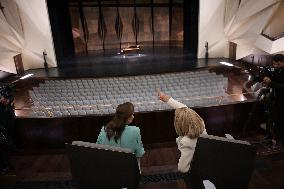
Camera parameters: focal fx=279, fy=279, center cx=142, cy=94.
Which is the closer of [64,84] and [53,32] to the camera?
[64,84]

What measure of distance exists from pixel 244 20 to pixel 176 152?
7943 millimetres

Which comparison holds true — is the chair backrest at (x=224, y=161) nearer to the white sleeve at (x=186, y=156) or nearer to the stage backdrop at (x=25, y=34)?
the white sleeve at (x=186, y=156)

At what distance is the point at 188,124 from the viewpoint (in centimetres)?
210

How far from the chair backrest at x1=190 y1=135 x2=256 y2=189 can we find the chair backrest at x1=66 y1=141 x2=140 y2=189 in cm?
47

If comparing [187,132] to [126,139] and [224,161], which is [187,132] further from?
[126,139]

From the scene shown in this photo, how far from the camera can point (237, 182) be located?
1.96 meters

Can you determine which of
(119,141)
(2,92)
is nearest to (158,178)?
(119,141)

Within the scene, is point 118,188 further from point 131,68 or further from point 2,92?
point 131,68

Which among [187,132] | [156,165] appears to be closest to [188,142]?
[187,132]

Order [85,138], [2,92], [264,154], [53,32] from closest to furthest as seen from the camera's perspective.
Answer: [264,154] → [2,92] → [85,138] → [53,32]

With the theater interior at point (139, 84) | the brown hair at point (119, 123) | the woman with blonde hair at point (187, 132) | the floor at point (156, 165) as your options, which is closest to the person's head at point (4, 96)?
the theater interior at point (139, 84)

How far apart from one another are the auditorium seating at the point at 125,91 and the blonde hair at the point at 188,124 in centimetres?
371

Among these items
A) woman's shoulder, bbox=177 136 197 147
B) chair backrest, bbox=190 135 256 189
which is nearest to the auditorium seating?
woman's shoulder, bbox=177 136 197 147

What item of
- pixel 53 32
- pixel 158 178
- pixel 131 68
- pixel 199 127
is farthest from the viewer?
pixel 53 32
